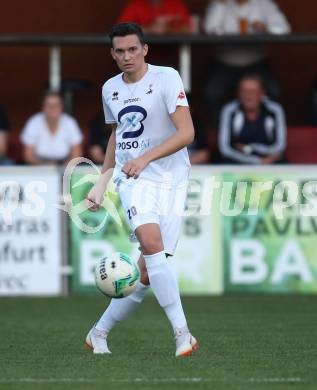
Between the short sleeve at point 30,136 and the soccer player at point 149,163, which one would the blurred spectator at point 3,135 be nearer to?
the short sleeve at point 30,136

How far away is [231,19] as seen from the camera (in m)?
15.0

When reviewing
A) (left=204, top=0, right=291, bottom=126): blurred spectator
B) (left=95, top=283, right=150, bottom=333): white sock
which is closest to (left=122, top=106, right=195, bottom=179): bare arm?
(left=95, top=283, right=150, bottom=333): white sock

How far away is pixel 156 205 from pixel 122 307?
30.1 inches

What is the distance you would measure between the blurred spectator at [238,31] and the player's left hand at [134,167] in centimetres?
745

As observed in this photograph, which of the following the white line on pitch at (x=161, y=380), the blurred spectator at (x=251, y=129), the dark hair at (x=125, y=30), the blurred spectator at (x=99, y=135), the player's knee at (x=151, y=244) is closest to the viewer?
the white line on pitch at (x=161, y=380)

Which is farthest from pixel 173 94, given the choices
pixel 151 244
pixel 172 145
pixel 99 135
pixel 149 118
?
A: pixel 99 135

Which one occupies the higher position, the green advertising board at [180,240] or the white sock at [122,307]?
the white sock at [122,307]

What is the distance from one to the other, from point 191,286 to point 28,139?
2.59 m

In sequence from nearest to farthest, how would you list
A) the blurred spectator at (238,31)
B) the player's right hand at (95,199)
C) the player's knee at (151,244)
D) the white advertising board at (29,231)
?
the player's knee at (151,244)
the player's right hand at (95,199)
the white advertising board at (29,231)
the blurred spectator at (238,31)

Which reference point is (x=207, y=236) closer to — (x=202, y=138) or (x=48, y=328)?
(x=202, y=138)

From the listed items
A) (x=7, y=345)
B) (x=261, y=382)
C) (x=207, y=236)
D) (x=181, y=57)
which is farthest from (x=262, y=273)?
(x=261, y=382)

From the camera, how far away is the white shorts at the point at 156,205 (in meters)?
8.03

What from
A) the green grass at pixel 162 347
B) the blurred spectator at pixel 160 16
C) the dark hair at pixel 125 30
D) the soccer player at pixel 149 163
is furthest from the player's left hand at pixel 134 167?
the blurred spectator at pixel 160 16

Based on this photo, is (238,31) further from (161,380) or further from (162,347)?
(161,380)
